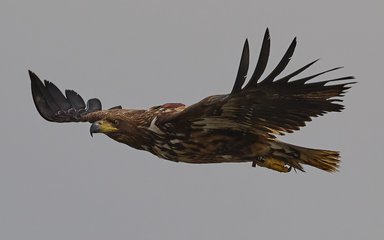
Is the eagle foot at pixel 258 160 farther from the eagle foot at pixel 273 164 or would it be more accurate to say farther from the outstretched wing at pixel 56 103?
the outstretched wing at pixel 56 103

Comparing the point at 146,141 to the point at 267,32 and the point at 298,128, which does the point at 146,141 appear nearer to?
the point at 298,128

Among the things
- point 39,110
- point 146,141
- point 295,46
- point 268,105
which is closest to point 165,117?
point 146,141

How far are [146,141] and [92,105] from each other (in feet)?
11.3

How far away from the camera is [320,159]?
46.8ft

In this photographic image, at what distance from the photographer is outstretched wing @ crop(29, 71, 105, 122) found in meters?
16.4

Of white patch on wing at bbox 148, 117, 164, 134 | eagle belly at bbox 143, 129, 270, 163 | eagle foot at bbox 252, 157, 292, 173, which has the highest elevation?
white patch on wing at bbox 148, 117, 164, 134

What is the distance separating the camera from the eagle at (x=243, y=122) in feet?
39.8

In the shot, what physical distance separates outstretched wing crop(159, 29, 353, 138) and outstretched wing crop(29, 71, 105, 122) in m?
3.34

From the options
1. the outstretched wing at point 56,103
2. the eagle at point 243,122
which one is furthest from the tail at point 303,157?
the outstretched wing at point 56,103

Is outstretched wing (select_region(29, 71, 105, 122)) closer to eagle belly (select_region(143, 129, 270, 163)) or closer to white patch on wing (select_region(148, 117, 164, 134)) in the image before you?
white patch on wing (select_region(148, 117, 164, 134))

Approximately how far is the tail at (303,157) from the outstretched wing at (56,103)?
3.33 meters

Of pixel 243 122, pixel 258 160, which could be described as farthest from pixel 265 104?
pixel 258 160

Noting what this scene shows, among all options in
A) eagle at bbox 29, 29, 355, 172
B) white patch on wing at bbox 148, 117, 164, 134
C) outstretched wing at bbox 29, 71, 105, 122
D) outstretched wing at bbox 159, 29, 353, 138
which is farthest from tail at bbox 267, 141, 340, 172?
outstretched wing at bbox 29, 71, 105, 122

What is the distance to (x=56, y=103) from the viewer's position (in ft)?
54.5
